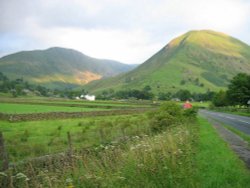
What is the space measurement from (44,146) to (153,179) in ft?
26.7

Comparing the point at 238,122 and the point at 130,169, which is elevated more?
the point at 130,169

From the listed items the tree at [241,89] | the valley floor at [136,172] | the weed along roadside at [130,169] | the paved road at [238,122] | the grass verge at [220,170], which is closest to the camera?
the valley floor at [136,172]

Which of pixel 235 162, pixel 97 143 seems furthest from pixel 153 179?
pixel 97 143

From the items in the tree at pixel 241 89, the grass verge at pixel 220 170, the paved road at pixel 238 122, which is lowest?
the paved road at pixel 238 122

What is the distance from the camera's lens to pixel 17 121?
149ft

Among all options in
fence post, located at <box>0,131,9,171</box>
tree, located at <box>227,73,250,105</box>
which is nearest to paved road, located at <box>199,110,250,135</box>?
fence post, located at <box>0,131,9,171</box>

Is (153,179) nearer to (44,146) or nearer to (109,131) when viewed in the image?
(44,146)

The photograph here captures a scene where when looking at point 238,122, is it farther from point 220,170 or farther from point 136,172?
point 136,172

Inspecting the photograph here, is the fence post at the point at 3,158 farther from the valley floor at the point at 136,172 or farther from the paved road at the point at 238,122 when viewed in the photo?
the paved road at the point at 238,122

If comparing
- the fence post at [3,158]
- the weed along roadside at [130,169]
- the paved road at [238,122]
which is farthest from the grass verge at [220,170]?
the paved road at [238,122]

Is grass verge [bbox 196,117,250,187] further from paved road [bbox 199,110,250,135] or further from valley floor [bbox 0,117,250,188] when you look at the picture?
paved road [bbox 199,110,250,135]

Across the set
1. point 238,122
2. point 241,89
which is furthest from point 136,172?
point 241,89

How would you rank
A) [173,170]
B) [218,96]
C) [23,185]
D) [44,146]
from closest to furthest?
[23,185]
[173,170]
[44,146]
[218,96]

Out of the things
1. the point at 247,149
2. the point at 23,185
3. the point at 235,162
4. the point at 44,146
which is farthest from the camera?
the point at 247,149
